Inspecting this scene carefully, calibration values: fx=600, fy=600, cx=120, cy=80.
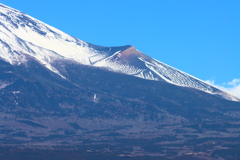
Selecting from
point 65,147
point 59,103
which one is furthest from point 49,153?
point 59,103

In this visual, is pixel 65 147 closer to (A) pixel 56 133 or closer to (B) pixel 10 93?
(A) pixel 56 133

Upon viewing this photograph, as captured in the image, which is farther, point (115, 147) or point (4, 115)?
point (4, 115)

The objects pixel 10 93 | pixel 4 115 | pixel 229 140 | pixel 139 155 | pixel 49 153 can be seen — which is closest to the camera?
pixel 49 153

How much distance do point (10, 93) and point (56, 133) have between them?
33602 mm

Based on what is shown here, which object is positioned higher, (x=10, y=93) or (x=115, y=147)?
(x=10, y=93)

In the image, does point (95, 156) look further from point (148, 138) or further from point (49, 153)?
point (148, 138)

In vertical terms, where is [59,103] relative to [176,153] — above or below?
above

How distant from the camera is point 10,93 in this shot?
639 feet

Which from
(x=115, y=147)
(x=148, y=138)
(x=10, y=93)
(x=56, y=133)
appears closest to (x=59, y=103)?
(x=10, y=93)

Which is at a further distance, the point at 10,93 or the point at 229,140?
the point at 10,93

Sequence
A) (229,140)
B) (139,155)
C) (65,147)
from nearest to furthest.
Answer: (139,155), (65,147), (229,140)

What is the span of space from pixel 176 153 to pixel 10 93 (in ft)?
262

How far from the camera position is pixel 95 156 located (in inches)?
4751

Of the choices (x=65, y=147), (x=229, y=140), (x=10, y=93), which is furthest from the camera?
(x=10, y=93)
